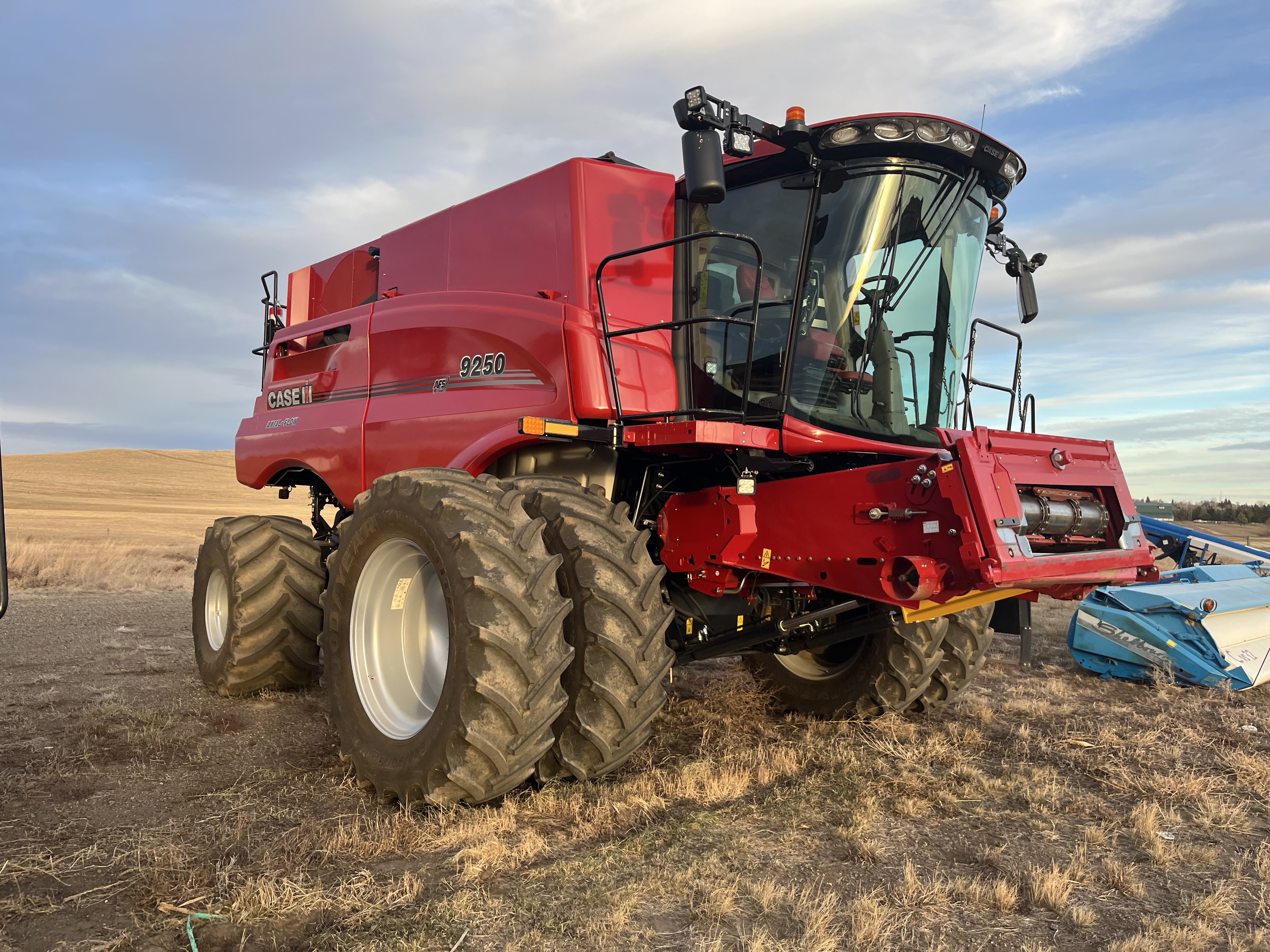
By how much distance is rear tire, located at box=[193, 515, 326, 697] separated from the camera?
5.95m

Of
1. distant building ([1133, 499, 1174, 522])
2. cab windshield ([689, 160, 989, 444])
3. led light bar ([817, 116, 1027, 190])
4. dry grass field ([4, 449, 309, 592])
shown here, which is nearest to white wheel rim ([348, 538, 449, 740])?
cab windshield ([689, 160, 989, 444])

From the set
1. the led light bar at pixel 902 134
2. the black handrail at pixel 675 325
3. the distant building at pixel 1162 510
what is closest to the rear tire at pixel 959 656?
the black handrail at pixel 675 325

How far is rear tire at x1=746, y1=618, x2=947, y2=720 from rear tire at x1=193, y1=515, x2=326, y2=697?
10.2ft

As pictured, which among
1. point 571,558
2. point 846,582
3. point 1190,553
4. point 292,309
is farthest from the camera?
point 1190,553

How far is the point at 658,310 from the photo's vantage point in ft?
15.7

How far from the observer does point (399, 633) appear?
174 inches

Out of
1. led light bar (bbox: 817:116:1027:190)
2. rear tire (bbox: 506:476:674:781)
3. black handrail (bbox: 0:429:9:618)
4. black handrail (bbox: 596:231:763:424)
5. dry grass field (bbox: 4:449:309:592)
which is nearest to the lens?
black handrail (bbox: 0:429:9:618)

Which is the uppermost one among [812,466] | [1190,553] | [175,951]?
[812,466]

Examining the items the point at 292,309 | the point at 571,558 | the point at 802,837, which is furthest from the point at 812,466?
the point at 292,309

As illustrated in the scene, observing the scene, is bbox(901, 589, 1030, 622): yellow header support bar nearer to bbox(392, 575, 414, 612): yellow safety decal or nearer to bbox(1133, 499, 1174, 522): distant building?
bbox(392, 575, 414, 612): yellow safety decal

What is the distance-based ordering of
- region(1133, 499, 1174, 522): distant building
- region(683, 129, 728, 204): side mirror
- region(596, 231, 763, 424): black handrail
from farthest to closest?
1. region(1133, 499, 1174, 522): distant building
2. region(596, 231, 763, 424): black handrail
3. region(683, 129, 728, 204): side mirror

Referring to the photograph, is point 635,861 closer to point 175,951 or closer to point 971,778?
point 175,951

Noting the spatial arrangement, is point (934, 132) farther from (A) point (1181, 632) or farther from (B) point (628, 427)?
(A) point (1181, 632)

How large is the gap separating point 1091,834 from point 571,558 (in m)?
2.29
